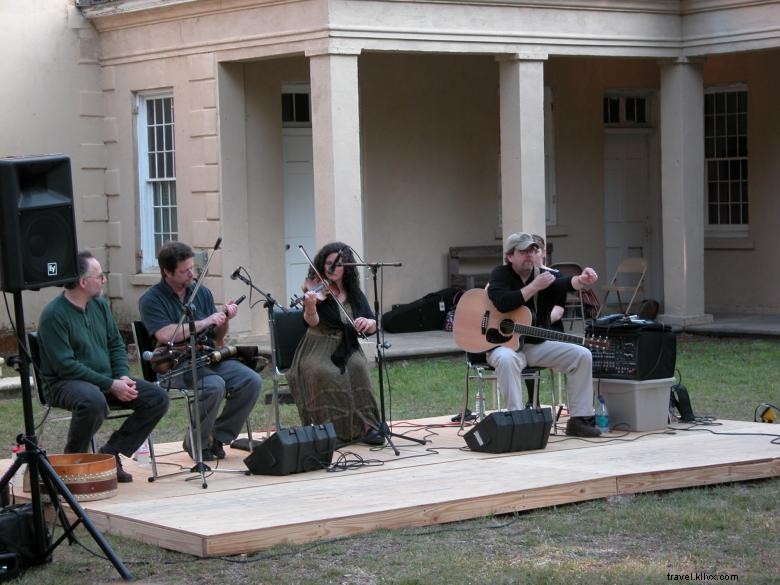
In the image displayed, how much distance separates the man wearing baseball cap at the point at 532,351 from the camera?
8.59 metres

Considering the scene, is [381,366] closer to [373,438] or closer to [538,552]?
[373,438]

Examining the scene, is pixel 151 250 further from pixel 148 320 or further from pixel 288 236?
pixel 148 320

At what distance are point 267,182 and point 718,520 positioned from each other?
8549 millimetres

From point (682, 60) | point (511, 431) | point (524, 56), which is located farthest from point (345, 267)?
point (682, 60)

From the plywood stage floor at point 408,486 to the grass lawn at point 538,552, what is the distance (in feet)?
0.21

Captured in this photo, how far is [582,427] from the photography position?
8.65 meters

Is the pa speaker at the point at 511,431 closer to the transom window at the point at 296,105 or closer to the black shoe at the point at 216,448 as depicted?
the black shoe at the point at 216,448

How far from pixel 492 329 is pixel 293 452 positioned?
1.76 m

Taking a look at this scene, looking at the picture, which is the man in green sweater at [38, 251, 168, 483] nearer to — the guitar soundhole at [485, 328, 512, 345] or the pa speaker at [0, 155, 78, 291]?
the pa speaker at [0, 155, 78, 291]

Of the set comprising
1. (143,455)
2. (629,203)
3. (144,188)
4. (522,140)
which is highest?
(522,140)

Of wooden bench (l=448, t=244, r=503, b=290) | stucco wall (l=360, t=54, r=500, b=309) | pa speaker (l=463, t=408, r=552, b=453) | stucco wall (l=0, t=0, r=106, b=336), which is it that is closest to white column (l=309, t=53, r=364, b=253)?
stucco wall (l=360, t=54, r=500, b=309)

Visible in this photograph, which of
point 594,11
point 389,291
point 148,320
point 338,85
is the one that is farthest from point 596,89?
point 148,320

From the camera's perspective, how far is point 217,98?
13.9m

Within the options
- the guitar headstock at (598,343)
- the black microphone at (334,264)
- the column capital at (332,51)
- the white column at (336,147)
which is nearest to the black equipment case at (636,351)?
the guitar headstock at (598,343)
